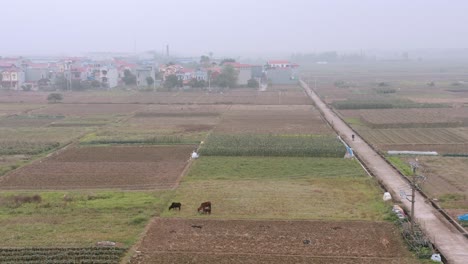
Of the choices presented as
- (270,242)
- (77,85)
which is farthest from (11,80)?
(270,242)

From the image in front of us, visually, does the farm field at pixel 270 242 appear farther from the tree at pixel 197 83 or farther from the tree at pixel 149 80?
the tree at pixel 149 80

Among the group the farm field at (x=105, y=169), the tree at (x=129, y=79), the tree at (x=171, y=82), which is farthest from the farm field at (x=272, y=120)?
the tree at (x=129, y=79)

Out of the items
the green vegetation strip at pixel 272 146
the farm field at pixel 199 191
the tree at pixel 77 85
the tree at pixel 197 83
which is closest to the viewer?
the farm field at pixel 199 191

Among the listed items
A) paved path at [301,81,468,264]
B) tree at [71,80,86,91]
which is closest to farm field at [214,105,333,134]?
paved path at [301,81,468,264]

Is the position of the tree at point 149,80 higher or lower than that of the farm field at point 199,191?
higher

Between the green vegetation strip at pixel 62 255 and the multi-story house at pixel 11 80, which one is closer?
the green vegetation strip at pixel 62 255

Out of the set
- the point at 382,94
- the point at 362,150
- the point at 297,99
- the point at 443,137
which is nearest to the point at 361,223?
the point at 362,150

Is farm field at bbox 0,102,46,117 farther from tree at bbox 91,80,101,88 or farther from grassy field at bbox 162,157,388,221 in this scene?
grassy field at bbox 162,157,388,221

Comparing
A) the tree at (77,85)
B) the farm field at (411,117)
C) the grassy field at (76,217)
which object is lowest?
the grassy field at (76,217)
